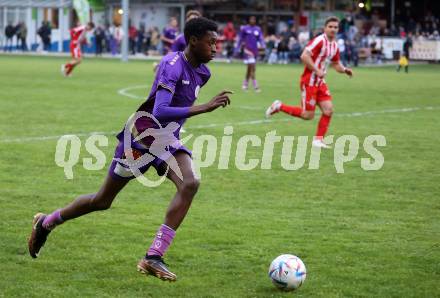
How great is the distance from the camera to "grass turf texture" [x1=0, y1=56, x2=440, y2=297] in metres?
7.21

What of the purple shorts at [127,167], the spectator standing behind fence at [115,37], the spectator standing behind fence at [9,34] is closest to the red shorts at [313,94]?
the purple shorts at [127,167]

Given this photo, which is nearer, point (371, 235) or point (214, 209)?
point (371, 235)

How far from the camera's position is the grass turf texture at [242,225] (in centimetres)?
721

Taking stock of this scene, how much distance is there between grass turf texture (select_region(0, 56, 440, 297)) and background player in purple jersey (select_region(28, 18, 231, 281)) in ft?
1.40

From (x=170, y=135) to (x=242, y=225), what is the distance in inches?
85.3

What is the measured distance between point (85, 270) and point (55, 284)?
458mm

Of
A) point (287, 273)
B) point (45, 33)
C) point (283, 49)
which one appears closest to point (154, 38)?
point (45, 33)

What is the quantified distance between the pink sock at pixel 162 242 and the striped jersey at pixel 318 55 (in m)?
8.70

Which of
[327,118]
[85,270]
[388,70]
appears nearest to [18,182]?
[85,270]

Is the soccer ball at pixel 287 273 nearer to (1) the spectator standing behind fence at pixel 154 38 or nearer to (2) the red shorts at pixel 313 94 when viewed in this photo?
(2) the red shorts at pixel 313 94

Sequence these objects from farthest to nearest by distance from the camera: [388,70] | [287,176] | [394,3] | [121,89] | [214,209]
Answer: [394,3], [388,70], [121,89], [287,176], [214,209]

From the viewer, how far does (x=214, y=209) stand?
1025 centimetres

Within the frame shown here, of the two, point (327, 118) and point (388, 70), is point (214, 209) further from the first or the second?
point (388, 70)

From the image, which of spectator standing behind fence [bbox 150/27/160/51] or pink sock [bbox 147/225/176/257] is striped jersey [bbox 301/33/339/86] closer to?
pink sock [bbox 147/225/176/257]
